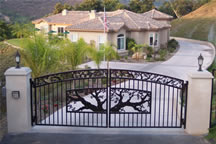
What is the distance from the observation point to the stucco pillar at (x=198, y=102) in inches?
281

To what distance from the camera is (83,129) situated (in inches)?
299

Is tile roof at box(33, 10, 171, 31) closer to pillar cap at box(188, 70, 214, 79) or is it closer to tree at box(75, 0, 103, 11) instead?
pillar cap at box(188, 70, 214, 79)

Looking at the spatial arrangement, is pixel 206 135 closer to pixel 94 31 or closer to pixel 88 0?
pixel 94 31

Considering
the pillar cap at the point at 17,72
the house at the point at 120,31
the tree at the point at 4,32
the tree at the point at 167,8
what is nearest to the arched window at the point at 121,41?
the house at the point at 120,31

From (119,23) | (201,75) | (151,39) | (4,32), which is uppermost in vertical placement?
(119,23)

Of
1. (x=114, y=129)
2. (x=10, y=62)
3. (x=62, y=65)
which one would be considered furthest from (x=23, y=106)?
(x=10, y=62)

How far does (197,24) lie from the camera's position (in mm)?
59812

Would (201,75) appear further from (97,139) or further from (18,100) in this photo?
(18,100)

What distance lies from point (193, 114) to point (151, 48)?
2379 centimetres

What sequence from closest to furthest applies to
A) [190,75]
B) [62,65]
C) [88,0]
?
[190,75]
[62,65]
[88,0]

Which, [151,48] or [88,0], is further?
[88,0]

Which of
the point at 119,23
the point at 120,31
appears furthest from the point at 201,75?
the point at 119,23

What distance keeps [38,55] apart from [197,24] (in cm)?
5293

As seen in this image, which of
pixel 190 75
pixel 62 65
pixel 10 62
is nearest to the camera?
pixel 190 75
